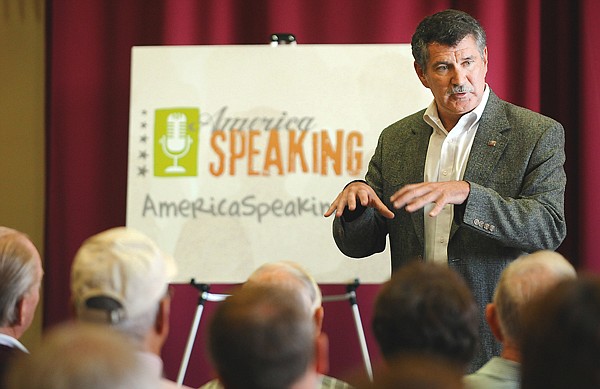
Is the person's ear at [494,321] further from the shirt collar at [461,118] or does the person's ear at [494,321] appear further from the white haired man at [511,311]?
the shirt collar at [461,118]

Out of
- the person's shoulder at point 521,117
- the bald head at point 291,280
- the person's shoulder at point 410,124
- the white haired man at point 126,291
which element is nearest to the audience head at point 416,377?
the white haired man at point 126,291

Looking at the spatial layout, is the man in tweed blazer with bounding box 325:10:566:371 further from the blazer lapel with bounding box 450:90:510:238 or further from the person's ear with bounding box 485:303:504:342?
the person's ear with bounding box 485:303:504:342

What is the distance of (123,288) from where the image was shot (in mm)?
1897

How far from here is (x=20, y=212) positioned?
5.36 meters

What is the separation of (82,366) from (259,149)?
324cm

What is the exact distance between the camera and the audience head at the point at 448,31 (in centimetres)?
303

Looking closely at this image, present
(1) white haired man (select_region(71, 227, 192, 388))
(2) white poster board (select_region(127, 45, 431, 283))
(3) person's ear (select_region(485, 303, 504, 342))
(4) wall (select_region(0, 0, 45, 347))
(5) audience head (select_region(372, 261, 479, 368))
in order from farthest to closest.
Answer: (4) wall (select_region(0, 0, 45, 347)), (2) white poster board (select_region(127, 45, 431, 283)), (3) person's ear (select_region(485, 303, 504, 342)), (1) white haired man (select_region(71, 227, 192, 388)), (5) audience head (select_region(372, 261, 479, 368))

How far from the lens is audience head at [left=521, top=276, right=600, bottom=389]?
3.69ft

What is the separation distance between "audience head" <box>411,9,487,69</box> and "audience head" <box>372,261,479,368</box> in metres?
1.47

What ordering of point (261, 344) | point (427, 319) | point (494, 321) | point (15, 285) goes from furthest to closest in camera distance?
point (15, 285), point (494, 321), point (427, 319), point (261, 344)

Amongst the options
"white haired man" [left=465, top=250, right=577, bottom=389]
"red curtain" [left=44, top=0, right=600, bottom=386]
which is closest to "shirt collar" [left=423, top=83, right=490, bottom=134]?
"white haired man" [left=465, top=250, right=577, bottom=389]

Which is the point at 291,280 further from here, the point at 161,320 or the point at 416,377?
the point at 416,377

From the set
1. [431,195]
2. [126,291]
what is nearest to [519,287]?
[431,195]

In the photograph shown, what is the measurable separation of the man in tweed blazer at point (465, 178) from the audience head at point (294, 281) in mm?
462
